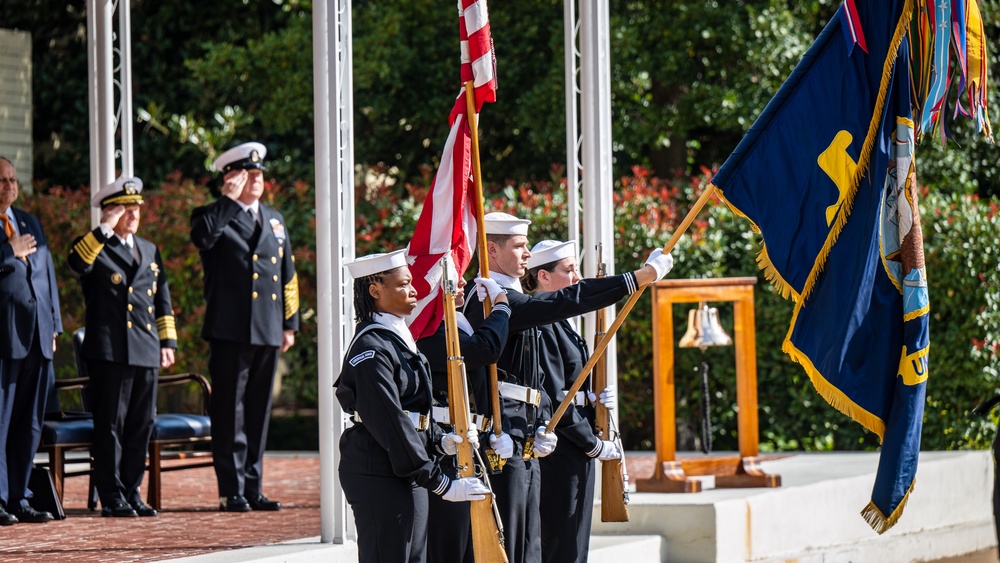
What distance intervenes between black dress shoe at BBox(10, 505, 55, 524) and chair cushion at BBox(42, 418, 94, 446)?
404 mm

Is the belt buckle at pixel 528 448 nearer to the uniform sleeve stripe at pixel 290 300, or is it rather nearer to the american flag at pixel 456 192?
the american flag at pixel 456 192

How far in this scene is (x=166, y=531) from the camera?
8.01 meters

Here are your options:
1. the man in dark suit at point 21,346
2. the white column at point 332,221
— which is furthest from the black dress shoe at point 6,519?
the white column at point 332,221

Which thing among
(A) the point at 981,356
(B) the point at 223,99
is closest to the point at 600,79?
(A) the point at 981,356

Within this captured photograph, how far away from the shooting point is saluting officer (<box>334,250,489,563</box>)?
5.55 meters

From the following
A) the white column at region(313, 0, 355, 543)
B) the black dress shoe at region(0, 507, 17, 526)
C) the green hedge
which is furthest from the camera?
the green hedge

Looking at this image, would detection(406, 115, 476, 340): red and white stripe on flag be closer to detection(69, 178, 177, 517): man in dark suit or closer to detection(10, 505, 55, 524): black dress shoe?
detection(69, 178, 177, 517): man in dark suit

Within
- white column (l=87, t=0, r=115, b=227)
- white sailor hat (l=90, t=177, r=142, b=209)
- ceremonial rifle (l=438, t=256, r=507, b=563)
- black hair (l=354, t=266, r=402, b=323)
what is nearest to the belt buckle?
ceremonial rifle (l=438, t=256, r=507, b=563)

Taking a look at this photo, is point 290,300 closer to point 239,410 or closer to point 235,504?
point 239,410

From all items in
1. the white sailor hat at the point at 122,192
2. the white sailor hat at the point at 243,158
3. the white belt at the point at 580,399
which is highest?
the white sailor hat at the point at 243,158

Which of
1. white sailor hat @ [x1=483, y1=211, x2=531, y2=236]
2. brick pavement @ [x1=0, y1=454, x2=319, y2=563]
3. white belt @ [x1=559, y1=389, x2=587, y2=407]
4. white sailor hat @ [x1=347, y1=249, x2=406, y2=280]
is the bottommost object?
brick pavement @ [x1=0, y1=454, x2=319, y2=563]

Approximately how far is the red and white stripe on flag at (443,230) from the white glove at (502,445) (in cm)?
58

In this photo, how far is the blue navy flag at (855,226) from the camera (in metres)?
6.44

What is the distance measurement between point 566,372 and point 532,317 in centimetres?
67
